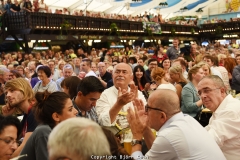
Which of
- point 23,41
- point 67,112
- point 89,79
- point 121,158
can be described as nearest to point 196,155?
point 121,158

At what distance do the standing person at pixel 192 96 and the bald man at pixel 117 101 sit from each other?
854 millimetres

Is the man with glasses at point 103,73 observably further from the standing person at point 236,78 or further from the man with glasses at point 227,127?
the man with glasses at point 227,127

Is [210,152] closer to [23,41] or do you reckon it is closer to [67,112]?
[67,112]

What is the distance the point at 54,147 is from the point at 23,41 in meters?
15.9

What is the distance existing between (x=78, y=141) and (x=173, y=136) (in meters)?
0.96

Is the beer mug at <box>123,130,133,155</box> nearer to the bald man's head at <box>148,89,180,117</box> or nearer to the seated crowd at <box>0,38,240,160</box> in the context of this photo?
the seated crowd at <box>0,38,240,160</box>

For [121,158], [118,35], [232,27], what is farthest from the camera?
[232,27]

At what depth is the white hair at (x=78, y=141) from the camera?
4.64 feet

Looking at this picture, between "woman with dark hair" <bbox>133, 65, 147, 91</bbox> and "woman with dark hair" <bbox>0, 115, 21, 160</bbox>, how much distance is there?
4.39 meters

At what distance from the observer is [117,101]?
334cm

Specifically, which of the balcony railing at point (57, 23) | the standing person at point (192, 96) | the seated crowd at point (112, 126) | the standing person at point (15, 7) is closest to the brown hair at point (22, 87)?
the seated crowd at point (112, 126)

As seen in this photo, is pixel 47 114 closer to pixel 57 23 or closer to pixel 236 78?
pixel 236 78

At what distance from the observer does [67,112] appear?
8.12ft

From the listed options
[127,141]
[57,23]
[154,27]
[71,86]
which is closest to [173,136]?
[127,141]
